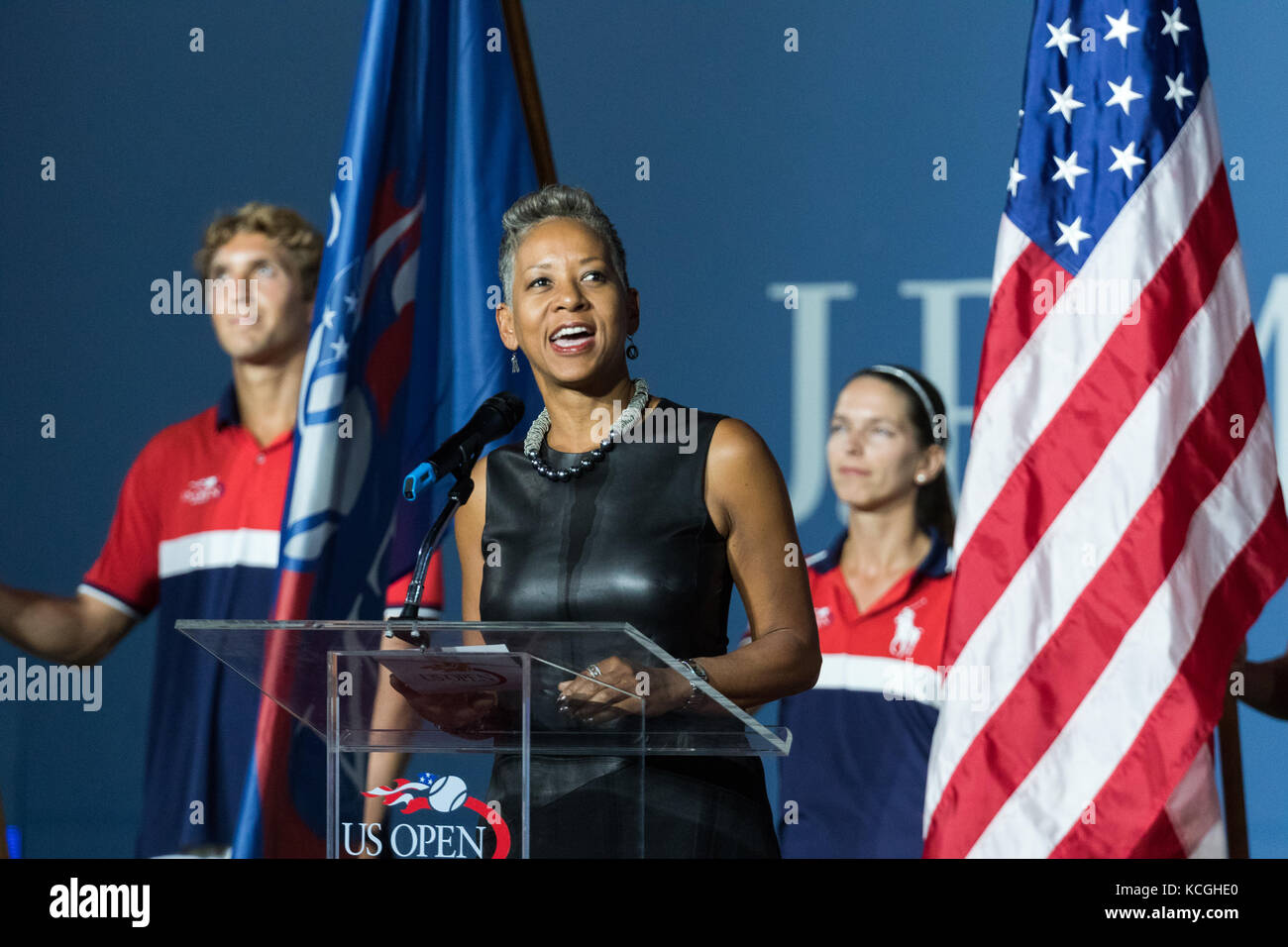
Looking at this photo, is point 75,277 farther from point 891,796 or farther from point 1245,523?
point 1245,523

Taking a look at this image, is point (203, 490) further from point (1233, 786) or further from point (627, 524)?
point (1233, 786)

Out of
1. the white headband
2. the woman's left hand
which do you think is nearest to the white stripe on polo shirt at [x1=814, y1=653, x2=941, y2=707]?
the white headband

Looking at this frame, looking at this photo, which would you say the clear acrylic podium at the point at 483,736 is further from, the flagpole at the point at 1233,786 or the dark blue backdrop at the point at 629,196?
the dark blue backdrop at the point at 629,196

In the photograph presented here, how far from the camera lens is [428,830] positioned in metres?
1.71

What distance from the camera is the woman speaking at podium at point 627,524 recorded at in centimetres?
197

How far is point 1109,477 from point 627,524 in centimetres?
132

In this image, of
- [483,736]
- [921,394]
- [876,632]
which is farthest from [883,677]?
[483,736]

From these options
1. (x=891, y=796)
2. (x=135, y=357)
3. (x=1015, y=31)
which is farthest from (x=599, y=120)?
(x=891, y=796)

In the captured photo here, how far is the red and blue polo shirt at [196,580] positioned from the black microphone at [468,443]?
5.07 ft

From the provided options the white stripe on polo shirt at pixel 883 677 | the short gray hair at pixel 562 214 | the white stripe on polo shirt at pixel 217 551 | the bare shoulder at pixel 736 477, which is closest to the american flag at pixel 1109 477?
the white stripe on polo shirt at pixel 883 677

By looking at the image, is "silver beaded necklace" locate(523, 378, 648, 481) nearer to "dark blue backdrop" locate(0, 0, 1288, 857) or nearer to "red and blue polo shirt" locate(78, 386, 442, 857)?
"red and blue polo shirt" locate(78, 386, 442, 857)

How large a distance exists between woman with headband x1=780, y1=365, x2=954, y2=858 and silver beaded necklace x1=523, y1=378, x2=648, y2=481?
1.48m

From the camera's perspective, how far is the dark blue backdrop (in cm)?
401
